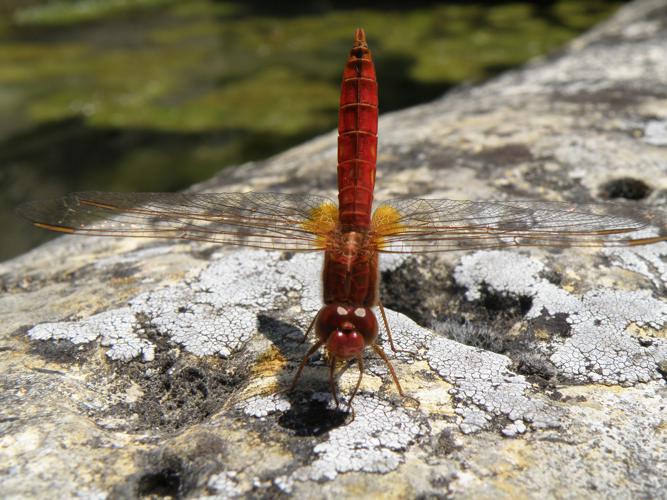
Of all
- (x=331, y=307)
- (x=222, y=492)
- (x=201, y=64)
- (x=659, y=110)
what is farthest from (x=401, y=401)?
(x=201, y=64)

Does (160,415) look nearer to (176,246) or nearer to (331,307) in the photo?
(331,307)

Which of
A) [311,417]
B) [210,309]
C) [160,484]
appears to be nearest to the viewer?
[160,484]

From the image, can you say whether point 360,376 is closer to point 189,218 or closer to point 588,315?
point 588,315

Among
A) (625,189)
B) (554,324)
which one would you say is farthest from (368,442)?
(625,189)

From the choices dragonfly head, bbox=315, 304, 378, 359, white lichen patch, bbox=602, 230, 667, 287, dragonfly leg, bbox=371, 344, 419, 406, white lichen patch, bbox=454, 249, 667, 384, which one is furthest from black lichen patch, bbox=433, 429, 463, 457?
white lichen patch, bbox=602, 230, 667, 287

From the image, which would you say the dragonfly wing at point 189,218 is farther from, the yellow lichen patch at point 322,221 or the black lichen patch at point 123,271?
the black lichen patch at point 123,271
